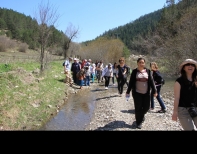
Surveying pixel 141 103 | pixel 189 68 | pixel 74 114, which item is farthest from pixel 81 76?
pixel 189 68

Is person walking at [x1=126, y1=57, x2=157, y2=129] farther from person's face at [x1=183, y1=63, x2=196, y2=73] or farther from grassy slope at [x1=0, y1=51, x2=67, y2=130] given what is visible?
grassy slope at [x1=0, y1=51, x2=67, y2=130]

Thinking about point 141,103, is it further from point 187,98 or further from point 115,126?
point 187,98

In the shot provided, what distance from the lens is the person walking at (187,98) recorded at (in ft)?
12.4

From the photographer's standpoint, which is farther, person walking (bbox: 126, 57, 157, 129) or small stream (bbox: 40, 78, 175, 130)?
small stream (bbox: 40, 78, 175, 130)

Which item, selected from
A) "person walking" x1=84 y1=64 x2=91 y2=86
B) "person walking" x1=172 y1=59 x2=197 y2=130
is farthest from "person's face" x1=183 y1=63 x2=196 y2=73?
"person walking" x1=84 y1=64 x2=91 y2=86

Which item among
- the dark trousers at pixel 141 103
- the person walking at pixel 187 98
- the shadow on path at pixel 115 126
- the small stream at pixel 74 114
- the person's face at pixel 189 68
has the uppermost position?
the person's face at pixel 189 68

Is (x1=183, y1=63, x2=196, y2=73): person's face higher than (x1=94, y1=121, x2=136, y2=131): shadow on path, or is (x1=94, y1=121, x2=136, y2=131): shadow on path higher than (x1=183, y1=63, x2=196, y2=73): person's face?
(x1=183, y1=63, x2=196, y2=73): person's face

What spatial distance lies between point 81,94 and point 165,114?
24.6 ft

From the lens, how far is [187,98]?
12.5ft

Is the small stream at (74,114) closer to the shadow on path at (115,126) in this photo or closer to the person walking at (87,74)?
the shadow on path at (115,126)

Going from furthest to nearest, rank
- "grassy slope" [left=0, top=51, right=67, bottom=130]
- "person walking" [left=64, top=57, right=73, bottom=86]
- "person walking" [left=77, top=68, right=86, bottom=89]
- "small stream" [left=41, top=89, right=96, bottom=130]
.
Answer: "person walking" [left=77, top=68, right=86, bottom=89] < "person walking" [left=64, top=57, right=73, bottom=86] < "small stream" [left=41, top=89, right=96, bottom=130] < "grassy slope" [left=0, top=51, right=67, bottom=130]

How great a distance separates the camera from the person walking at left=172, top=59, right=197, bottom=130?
3.78 m

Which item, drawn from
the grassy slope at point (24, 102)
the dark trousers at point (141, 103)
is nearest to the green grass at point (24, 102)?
the grassy slope at point (24, 102)

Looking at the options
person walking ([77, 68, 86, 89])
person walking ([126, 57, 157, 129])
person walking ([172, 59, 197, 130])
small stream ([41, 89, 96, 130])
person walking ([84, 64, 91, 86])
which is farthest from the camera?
person walking ([84, 64, 91, 86])
